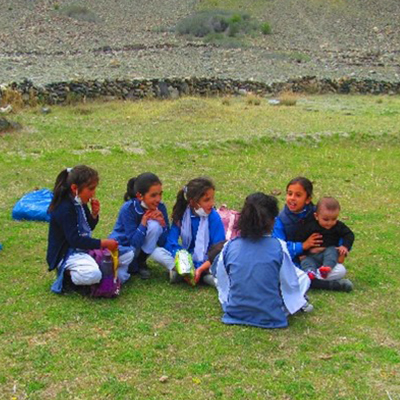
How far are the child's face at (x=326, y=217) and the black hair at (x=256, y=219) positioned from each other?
1.06 m

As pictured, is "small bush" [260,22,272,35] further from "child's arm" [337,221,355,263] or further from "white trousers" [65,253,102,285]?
"white trousers" [65,253,102,285]

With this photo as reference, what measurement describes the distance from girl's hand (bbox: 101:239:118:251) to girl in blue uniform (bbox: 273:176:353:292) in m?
1.59

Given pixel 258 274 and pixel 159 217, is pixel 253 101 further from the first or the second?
pixel 258 274

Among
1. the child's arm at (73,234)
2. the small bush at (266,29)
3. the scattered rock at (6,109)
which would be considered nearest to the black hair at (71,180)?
the child's arm at (73,234)

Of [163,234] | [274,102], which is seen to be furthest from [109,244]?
[274,102]

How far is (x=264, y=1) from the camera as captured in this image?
170 feet

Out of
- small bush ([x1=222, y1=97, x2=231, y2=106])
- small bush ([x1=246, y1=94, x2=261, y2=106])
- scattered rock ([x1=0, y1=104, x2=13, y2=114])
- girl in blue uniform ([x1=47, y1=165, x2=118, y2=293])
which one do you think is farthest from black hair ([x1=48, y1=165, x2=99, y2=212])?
small bush ([x1=246, y1=94, x2=261, y2=106])

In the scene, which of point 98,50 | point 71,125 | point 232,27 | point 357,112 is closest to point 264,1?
point 232,27

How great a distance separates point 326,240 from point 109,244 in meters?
2.05

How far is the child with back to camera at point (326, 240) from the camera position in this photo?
21.9ft

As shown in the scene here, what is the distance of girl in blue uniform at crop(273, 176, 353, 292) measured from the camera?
21.9 ft

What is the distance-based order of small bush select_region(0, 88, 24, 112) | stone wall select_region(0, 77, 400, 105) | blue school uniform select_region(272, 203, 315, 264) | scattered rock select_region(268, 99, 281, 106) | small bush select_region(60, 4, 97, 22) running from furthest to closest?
small bush select_region(60, 4, 97, 22)
scattered rock select_region(268, 99, 281, 106)
stone wall select_region(0, 77, 400, 105)
small bush select_region(0, 88, 24, 112)
blue school uniform select_region(272, 203, 315, 264)

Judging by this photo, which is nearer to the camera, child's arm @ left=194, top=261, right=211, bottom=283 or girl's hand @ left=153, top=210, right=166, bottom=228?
child's arm @ left=194, top=261, right=211, bottom=283

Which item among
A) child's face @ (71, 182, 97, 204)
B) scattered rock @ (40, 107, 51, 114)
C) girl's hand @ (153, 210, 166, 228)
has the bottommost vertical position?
scattered rock @ (40, 107, 51, 114)
